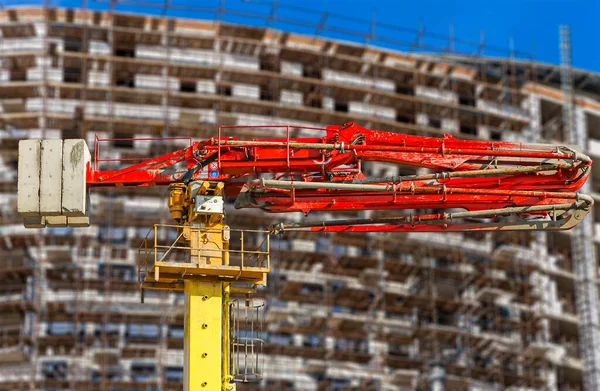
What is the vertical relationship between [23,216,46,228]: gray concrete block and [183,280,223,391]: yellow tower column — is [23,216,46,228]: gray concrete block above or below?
above

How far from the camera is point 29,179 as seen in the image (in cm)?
3033

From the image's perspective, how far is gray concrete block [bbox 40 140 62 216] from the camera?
30156mm

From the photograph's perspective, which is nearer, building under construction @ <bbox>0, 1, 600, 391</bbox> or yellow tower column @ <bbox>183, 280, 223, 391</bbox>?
yellow tower column @ <bbox>183, 280, 223, 391</bbox>

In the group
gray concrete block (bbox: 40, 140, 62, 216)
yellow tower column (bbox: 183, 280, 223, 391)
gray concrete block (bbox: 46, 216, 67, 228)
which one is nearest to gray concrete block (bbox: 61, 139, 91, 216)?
gray concrete block (bbox: 40, 140, 62, 216)

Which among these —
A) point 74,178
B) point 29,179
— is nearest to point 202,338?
point 74,178

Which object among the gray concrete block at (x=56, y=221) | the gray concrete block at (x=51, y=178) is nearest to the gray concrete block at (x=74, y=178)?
the gray concrete block at (x=51, y=178)

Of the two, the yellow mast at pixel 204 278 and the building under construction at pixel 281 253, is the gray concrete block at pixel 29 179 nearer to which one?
the yellow mast at pixel 204 278

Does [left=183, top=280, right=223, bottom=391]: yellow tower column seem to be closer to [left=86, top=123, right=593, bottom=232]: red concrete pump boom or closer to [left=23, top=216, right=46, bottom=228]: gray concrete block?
[left=86, top=123, right=593, bottom=232]: red concrete pump boom

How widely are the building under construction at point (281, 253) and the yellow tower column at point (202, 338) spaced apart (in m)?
29.6

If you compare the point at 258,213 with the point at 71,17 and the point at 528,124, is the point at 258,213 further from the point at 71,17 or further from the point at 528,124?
the point at 528,124

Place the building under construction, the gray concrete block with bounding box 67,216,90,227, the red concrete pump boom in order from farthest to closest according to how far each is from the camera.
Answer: the building under construction < the red concrete pump boom < the gray concrete block with bounding box 67,216,90,227

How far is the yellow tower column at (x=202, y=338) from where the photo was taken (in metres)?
28.6

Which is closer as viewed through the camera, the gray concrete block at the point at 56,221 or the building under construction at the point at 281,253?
the gray concrete block at the point at 56,221

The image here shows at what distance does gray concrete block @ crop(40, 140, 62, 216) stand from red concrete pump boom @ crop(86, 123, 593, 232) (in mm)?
967
